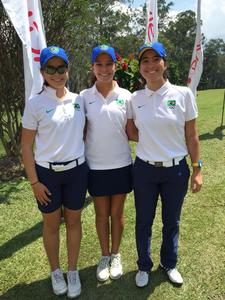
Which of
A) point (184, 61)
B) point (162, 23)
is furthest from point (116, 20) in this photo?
point (184, 61)

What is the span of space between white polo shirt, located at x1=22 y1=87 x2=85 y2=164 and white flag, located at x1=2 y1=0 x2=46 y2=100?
0.93m

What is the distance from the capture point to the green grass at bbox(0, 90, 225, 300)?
11.1 ft

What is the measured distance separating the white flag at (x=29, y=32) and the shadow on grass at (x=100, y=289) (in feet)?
6.01

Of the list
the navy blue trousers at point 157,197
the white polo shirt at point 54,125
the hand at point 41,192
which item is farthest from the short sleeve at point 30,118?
the navy blue trousers at point 157,197

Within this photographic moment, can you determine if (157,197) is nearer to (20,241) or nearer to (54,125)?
(54,125)

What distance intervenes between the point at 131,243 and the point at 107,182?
4.05ft

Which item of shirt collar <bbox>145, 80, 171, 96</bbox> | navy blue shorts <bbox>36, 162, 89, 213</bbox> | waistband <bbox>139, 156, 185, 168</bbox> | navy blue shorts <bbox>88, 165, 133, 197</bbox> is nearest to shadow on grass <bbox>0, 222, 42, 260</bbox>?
navy blue shorts <bbox>36, 162, 89, 213</bbox>

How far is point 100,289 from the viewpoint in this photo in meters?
3.42

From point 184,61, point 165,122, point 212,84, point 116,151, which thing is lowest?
point 212,84

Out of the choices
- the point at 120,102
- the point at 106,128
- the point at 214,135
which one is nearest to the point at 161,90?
the point at 120,102

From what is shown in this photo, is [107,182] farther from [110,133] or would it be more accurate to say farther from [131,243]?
[131,243]

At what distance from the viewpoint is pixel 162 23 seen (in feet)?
184

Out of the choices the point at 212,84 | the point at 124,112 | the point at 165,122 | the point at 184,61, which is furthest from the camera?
the point at 212,84

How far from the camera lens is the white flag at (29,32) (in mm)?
3838
